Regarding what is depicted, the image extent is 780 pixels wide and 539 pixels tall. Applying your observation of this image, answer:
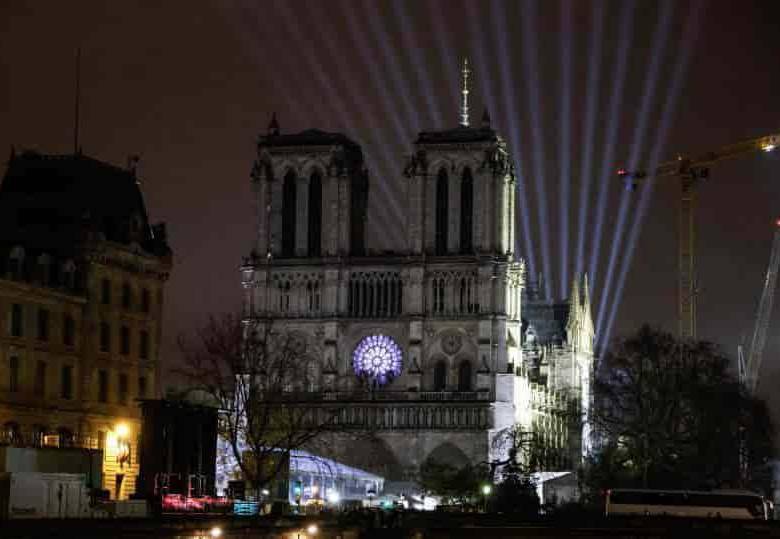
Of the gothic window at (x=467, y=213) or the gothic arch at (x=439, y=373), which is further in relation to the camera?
the gothic window at (x=467, y=213)

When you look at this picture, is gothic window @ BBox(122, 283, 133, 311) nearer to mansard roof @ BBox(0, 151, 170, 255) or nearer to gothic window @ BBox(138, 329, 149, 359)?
gothic window @ BBox(138, 329, 149, 359)

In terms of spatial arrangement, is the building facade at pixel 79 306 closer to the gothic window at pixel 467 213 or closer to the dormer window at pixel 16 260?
the dormer window at pixel 16 260

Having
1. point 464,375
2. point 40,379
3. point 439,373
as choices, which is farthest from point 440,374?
point 40,379

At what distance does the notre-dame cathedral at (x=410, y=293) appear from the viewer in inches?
6107

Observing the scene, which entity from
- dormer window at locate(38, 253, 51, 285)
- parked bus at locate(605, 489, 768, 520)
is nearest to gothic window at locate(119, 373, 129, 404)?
dormer window at locate(38, 253, 51, 285)

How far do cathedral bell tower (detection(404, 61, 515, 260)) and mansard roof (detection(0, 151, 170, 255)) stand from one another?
54416 millimetres

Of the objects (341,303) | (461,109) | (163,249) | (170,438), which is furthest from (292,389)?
(170,438)

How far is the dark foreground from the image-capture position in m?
57.9

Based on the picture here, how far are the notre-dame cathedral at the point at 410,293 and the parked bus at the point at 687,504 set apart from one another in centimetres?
Result: 5802

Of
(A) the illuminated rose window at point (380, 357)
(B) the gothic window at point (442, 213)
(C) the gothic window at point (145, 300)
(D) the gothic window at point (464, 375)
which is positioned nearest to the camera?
(C) the gothic window at point (145, 300)

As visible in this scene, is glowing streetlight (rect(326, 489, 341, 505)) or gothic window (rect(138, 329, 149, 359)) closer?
gothic window (rect(138, 329, 149, 359))

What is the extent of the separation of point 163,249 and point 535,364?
264 feet

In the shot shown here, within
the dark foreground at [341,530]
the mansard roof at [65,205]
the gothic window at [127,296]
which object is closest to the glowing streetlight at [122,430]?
the gothic window at [127,296]

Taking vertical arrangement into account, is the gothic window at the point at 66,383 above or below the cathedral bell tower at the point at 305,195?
below
